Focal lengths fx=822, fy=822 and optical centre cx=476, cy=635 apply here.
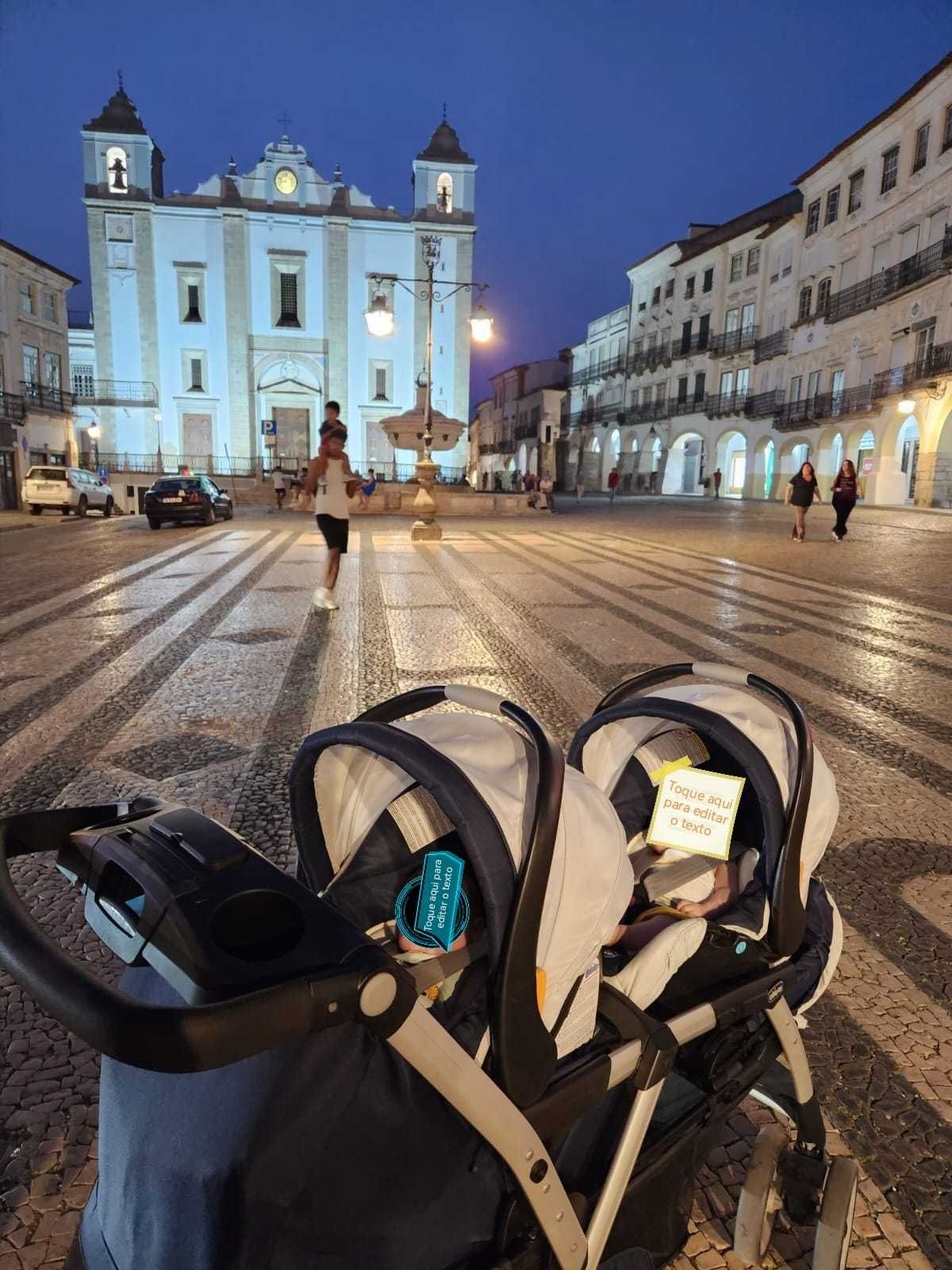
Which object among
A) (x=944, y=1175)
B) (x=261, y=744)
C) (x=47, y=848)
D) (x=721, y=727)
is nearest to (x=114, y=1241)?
(x=47, y=848)

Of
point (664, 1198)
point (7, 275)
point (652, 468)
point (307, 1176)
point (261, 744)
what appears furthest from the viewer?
point (652, 468)

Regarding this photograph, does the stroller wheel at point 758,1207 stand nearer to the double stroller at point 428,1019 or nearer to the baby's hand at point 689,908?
the double stroller at point 428,1019

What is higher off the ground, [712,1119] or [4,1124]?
[712,1119]

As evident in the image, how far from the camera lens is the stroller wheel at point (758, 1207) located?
150cm

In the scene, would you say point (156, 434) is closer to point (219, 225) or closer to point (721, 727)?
point (219, 225)

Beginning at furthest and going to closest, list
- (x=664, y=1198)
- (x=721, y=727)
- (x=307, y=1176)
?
(x=721, y=727) < (x=664, y=1198) < (x=307, y=1176)

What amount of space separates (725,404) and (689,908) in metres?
45.6

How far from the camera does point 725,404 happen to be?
143 ft

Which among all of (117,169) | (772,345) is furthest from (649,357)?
(117,169)

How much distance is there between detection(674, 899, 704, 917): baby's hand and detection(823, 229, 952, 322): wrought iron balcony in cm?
3129

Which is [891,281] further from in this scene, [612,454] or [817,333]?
[612,454]

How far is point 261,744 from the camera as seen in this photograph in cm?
410

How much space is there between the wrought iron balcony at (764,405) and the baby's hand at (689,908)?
40641mm

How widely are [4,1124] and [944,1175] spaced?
196 centimetres
